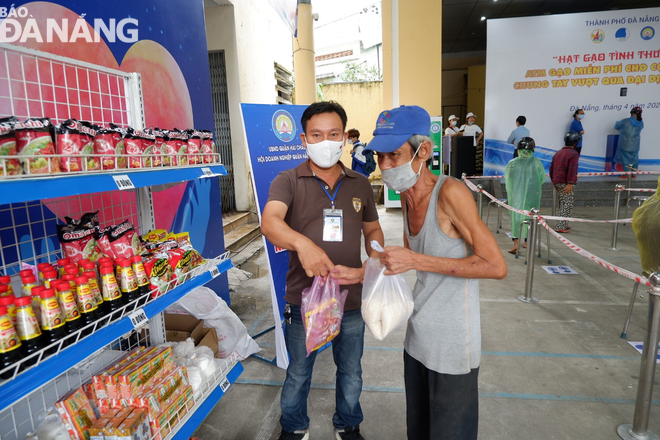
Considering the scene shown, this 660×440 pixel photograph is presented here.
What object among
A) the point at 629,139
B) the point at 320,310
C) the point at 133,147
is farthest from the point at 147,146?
the point at 629,139

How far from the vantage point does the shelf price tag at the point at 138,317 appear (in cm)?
137

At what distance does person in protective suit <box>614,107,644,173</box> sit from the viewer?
969cm

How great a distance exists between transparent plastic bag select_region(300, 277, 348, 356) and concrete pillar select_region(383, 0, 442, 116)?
318 inches

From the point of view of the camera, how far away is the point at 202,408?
5.73 feet

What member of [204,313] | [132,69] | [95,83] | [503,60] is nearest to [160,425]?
[204,313]

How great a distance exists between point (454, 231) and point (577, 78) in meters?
11.4

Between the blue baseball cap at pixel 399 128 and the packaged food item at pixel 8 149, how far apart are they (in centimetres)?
113

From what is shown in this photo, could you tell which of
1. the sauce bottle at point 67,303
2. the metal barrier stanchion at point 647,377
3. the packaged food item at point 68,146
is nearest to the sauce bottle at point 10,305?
the sauce bottle at point 67,303

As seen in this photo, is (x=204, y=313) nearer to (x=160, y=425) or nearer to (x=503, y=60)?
(x=160, y=425)

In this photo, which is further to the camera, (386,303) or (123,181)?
(386,303)

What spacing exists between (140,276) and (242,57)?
6.90 m

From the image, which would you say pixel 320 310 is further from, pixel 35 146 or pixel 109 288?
pixel 35 146

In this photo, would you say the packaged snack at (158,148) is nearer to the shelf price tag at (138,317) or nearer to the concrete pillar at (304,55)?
the shelf price tag at (138,317)

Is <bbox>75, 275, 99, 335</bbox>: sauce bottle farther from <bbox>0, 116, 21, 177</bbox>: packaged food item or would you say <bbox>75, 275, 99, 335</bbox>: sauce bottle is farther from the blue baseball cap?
the blue baseball cap
